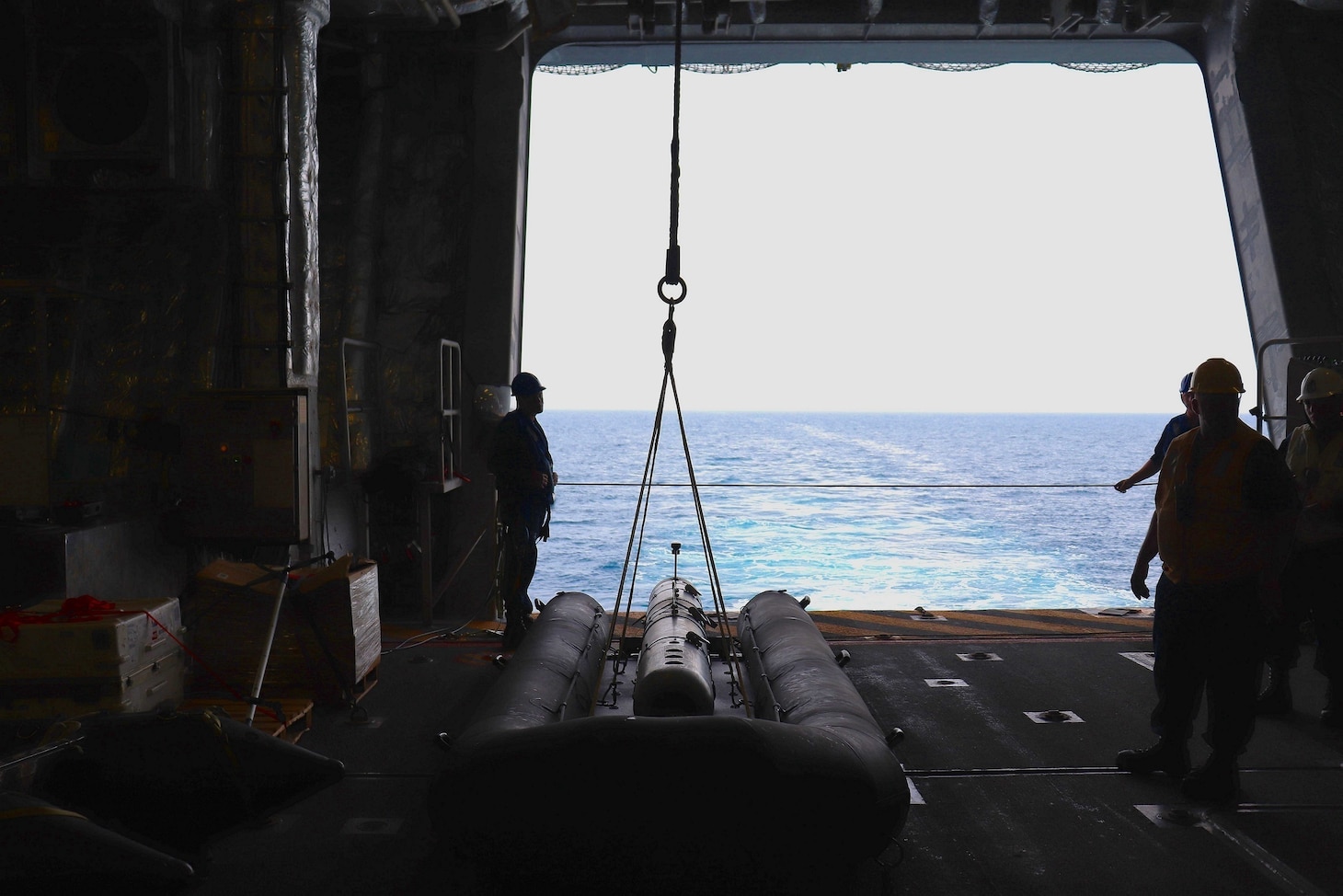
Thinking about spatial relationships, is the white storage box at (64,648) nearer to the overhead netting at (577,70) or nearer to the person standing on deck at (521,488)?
the person standing on deck at (521,488)

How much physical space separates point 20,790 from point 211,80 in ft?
18.4

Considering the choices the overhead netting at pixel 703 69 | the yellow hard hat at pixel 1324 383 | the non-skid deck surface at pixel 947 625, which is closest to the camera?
the yellow hard hat at pixel 1324 383

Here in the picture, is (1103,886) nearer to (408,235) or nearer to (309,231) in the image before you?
(309,231)

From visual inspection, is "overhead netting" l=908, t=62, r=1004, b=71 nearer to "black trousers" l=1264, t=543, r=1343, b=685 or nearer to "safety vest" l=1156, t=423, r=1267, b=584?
"black trousers" l=1264, t=543, r=1343, b=685

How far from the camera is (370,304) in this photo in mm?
7836

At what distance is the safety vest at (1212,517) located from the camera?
3668mm

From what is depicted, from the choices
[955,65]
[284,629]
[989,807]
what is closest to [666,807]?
[989,807]

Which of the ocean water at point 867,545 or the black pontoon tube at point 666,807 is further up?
the black pontoon tube at point 666,807

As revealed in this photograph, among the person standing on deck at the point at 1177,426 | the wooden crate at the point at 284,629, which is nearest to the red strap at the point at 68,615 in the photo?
the wooden crate at the point at 284,629

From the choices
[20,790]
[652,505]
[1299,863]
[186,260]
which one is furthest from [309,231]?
[652,505]

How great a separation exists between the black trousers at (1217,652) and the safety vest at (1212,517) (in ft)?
0.26

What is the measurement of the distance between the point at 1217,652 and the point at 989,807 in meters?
1.14

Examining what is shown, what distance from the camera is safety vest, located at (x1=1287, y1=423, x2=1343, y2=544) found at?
15.0 ft

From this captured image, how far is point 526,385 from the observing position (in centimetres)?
641
